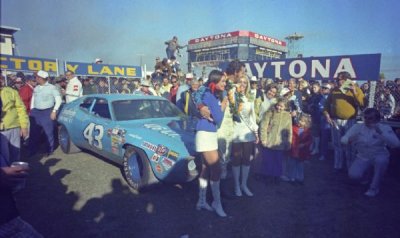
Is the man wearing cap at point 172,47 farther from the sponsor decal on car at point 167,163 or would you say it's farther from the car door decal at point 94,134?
the sponsor decal on car at point 167,163

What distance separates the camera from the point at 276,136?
459 centimetres

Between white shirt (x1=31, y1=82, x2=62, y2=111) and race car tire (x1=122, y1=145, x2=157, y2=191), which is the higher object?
white shirt (x1=31, y1=82, x2=62, y2=111)

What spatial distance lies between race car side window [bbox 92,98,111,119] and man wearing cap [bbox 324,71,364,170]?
445 cm

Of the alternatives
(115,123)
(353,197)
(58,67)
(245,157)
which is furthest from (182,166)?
(58,67)

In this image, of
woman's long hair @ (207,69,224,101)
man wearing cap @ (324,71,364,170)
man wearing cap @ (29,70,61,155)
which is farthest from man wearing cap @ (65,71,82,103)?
man wearing cap @ (324,71,364,170)

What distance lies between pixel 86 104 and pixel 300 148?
14.6ft

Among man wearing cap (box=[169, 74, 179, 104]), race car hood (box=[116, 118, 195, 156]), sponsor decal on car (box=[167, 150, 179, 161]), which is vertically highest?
man wearing cap (box=[169, 74, 179, 104])

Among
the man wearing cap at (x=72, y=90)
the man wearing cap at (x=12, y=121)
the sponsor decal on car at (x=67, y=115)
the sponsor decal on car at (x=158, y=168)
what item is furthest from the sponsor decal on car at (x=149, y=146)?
the man wearing cap at (x=72, y=90)

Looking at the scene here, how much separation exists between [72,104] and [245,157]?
432cm

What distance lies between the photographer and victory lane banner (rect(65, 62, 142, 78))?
10.7 m

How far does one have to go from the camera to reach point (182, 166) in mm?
3701

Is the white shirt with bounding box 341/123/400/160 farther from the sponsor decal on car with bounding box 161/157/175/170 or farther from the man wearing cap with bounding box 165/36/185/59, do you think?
the man wearing cap with bounding box 165/36/185/59

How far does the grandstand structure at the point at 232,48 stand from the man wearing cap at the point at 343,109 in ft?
101

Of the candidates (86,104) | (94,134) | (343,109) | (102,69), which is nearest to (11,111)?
(94,134)
